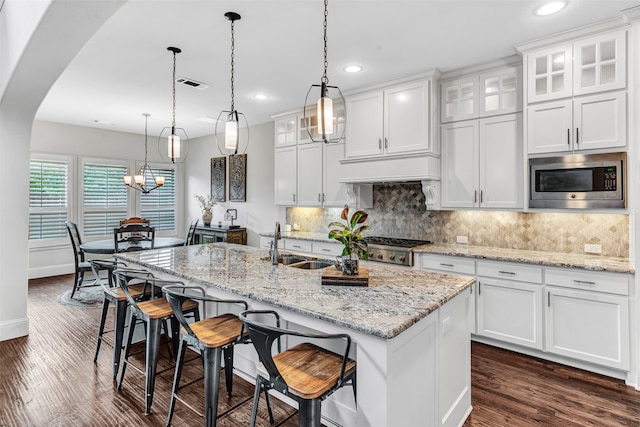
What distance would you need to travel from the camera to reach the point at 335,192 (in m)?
4.74

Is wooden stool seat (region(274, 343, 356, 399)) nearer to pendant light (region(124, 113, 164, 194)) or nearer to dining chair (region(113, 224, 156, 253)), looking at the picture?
dining chair (region(113, 224, 156, 253))

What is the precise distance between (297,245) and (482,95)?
2937 millimetres

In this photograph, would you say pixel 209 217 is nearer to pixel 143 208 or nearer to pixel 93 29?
pixel 143 208

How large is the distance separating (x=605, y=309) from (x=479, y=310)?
0.96 m

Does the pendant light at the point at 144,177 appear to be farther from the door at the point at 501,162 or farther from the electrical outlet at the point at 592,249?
the electrical outlet at the point at 592,249

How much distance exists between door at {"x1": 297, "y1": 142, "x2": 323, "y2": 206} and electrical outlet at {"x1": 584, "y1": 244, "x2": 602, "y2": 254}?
303 cm

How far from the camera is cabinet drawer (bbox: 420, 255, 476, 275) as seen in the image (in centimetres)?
337

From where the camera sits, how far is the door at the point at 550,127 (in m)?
2.97

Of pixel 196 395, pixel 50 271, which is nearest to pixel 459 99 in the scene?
pixel 196 395

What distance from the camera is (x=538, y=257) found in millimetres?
3111

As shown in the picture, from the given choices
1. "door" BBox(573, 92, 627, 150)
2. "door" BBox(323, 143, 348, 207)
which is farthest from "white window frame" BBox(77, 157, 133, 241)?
"door" BBox(573, 92, 627, 150)

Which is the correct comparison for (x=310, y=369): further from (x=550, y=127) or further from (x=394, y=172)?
(x=550, y=127)

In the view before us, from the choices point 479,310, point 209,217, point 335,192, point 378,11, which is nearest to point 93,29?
point 378,11

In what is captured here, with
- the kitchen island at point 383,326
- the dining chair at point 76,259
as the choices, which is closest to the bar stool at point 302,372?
the kitchen island at point 383,326
